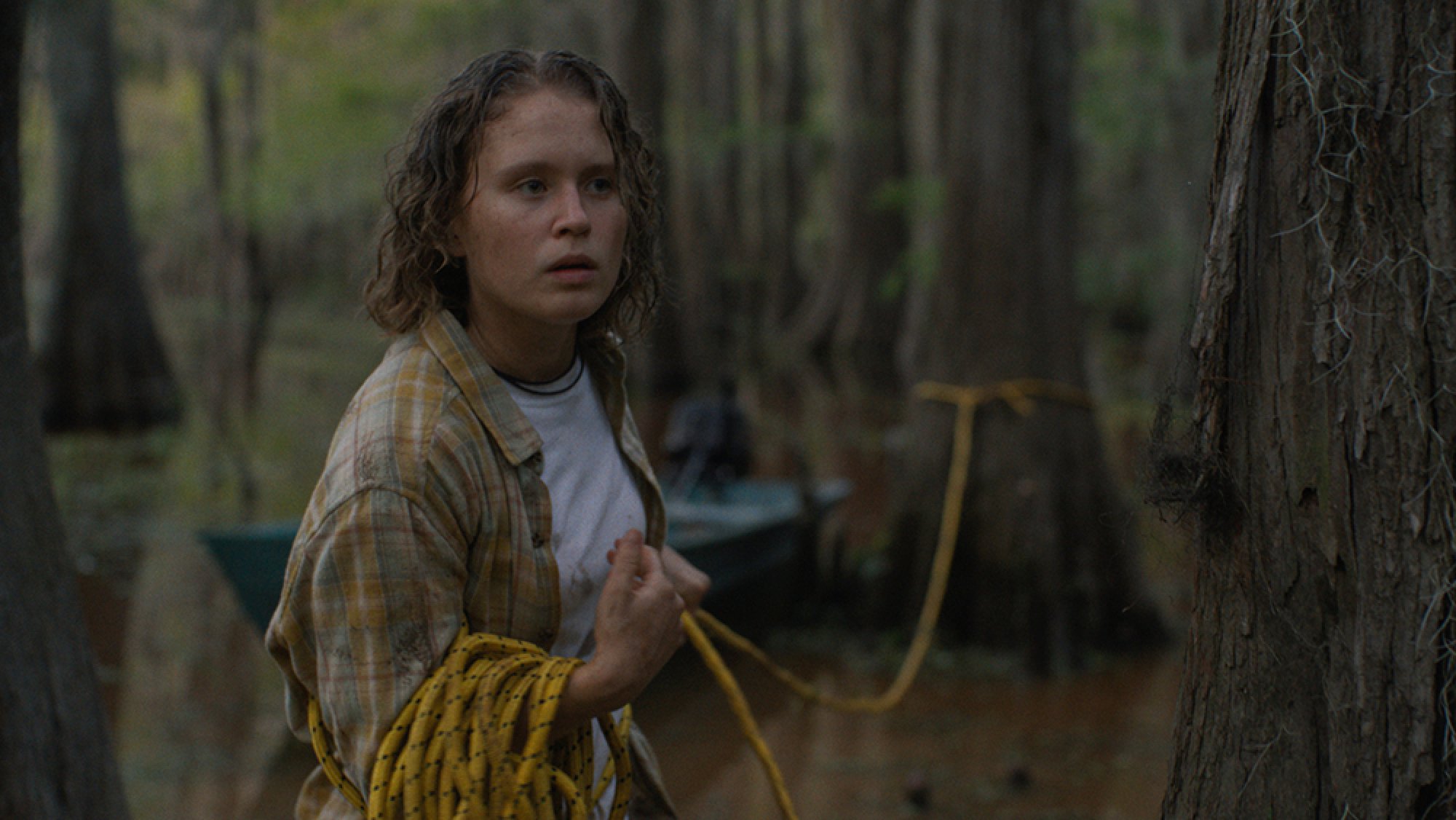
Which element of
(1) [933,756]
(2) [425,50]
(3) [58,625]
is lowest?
(1) [933,756]

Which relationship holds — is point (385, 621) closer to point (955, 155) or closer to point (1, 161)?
point (1, 161)

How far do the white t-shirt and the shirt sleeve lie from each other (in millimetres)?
223

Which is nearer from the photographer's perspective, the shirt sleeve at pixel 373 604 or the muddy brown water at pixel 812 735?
the shirt sleeve at pixel 373 604

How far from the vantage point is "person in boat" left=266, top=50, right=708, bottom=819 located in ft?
5.99

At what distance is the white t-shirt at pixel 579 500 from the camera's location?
206cm

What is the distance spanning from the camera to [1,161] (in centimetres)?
322

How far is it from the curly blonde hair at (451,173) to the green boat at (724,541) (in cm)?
393

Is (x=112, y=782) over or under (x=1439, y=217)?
under

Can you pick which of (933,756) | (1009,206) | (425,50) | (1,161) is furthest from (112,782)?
(425,50)

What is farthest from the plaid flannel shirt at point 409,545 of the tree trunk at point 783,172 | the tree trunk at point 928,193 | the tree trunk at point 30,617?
the tree trunk at point 783,172

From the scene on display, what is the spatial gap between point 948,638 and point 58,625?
501 cm

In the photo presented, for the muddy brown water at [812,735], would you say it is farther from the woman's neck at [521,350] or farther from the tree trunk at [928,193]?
the woman's neck at [521,350]

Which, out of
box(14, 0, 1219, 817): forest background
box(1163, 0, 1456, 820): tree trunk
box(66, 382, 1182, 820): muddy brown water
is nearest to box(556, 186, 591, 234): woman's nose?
box(14, 0, 1219, 817): forest background

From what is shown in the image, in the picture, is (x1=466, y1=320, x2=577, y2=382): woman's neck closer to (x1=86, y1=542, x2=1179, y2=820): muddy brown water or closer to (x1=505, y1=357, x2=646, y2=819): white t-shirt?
(x1=505, y1=357, x2=646, y2=819): white t-shirt
